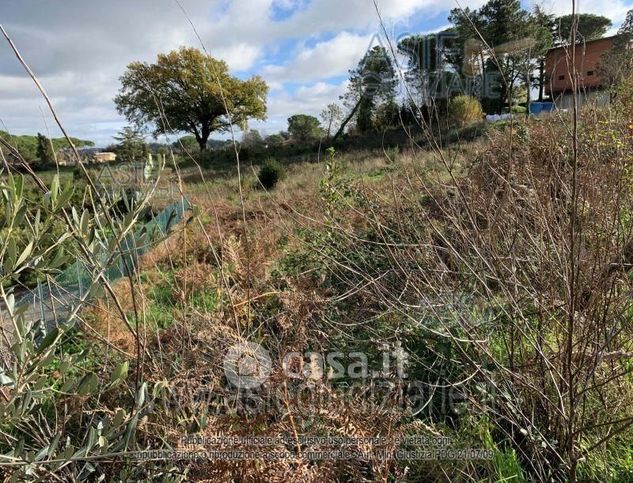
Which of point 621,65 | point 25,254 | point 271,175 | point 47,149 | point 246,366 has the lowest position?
point 246,366

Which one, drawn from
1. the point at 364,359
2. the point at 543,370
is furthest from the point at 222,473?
the point at 543,370

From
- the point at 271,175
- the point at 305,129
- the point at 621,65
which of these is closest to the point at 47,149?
the point at 621,65

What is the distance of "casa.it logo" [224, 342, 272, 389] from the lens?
154cm

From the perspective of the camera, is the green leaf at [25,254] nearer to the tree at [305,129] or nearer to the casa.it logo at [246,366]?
the casa.it logo at [246,366]

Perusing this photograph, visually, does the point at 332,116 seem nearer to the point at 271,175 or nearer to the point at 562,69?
the point at 562,69

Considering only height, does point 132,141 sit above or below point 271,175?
above

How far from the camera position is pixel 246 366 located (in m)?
1.57

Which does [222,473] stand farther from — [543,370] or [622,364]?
[622,364]

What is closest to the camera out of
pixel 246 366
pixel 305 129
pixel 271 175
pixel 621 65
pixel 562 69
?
pixel 246 366

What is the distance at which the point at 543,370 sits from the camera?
5.88 ft

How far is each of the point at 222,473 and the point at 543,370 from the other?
1334 mm

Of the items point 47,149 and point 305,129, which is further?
point 305,129

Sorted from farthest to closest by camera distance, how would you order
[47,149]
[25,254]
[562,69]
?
[562,69], [47,149], [25,254]

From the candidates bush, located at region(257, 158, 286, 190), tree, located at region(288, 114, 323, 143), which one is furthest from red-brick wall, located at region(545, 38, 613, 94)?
tree, located at region(288, 114, 323, 143)
